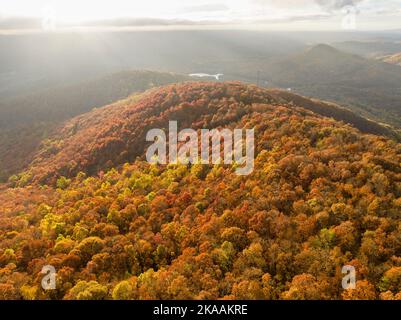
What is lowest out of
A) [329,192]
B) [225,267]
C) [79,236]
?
[79,236]

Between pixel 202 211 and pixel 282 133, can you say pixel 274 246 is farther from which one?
pixel 282 133

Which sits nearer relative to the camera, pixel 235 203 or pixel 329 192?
pixel 329 192

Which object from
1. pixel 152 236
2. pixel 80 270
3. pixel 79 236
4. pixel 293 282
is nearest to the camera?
pixel 293 282

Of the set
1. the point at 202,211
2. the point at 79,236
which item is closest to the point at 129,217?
the point at 79,236
